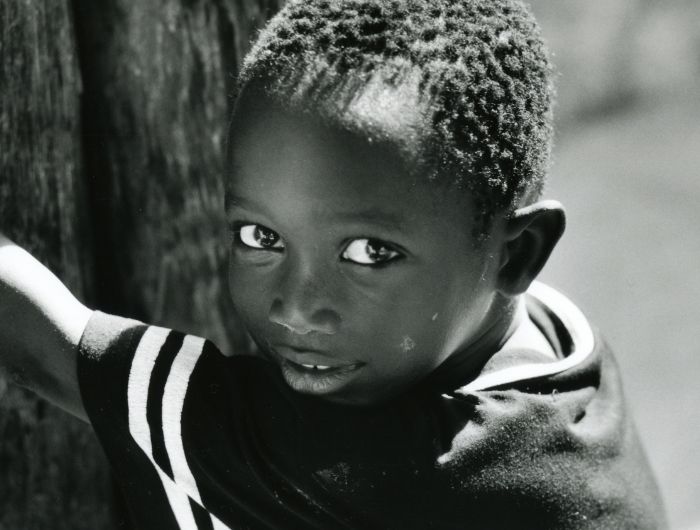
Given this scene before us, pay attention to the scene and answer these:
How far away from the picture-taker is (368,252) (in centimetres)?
147

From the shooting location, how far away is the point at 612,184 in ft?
18.2

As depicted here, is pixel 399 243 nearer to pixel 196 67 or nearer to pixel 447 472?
pixel 447 472

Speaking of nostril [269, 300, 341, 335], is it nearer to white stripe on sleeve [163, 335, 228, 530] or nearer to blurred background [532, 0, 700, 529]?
white stripe on sleeve [163, 335, 228, 530]

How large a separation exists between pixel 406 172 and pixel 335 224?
13 cm

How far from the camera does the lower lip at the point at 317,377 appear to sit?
1.53 m

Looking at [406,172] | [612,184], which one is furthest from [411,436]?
[612,184]

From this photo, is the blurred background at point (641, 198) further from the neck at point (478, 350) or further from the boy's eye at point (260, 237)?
the boy's eye at point (260, 237)

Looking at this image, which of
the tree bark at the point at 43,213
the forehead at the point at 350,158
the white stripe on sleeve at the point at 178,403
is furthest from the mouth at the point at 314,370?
the tree bark at the point at 43,213

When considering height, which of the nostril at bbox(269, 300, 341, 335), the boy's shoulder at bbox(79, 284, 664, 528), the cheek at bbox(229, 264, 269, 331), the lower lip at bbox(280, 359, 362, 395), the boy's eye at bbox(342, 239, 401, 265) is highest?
the boy's eye at bbox(342, 239, 401, 265)

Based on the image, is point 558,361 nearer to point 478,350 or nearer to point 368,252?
point 478,350

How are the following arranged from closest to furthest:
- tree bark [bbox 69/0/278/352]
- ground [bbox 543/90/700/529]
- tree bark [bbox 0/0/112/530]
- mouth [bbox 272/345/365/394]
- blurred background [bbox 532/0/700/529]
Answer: mouth [bbox 272/345/365/394] < tree bark [bbox 0/0/112/530] < tree bark [bbox 69/0/278/352] < ground [bbox 543/90/700/529] < blurred background [bbox 532/0/700/529]

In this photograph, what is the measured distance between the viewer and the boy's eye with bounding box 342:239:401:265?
4.80ft

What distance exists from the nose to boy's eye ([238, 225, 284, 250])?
2.6 inches

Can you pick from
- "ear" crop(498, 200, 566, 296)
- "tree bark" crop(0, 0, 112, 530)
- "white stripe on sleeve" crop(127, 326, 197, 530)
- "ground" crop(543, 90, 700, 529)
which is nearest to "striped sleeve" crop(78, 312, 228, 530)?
"white stripe on sleeve" crop(127, 326, 197, 530)
